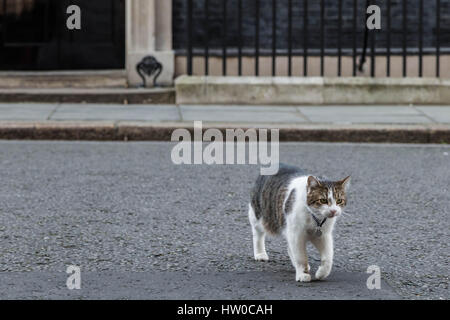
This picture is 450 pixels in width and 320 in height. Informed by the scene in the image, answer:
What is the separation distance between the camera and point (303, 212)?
15.8ft

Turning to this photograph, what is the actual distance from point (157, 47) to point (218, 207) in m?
6.15

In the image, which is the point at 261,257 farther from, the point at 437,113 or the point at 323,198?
the point at 437,113

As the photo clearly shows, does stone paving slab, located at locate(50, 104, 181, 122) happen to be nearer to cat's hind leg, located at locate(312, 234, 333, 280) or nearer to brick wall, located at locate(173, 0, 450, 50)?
brick wall, located at locate(173, 0, 450, 50)

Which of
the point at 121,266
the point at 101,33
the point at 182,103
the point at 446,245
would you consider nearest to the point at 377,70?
the point at 182,103

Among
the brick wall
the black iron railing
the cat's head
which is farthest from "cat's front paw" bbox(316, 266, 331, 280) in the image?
the brick wall

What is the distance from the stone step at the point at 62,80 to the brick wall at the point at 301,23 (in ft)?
3.44

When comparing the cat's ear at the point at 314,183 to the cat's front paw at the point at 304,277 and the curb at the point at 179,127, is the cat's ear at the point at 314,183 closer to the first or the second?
the cat's front paw at the point at 304,277

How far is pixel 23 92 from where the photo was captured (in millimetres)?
11938

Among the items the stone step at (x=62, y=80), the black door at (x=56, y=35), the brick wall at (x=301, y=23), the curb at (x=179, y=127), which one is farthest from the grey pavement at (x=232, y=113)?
the brick wall at (x=301, y=23)

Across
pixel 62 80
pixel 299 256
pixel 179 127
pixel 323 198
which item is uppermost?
pixel 62 80

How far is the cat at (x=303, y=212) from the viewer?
4.73 metres

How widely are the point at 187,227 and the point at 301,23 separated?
23.9 feet

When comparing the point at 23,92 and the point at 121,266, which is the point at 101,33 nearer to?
the point at 23,92

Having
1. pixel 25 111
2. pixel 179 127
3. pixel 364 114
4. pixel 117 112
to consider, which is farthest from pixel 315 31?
pixel 25 111
